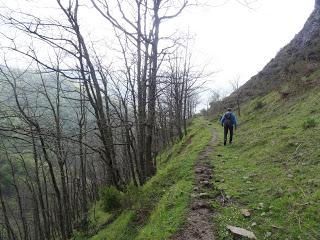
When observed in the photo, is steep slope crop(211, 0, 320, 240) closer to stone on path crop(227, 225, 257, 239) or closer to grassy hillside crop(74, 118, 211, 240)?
stone on path crop(227, 225, 257, 239)

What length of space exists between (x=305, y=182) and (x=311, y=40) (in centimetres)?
2387

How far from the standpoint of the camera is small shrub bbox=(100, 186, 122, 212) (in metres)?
11.0

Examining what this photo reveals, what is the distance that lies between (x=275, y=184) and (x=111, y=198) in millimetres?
6139

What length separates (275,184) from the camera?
23.2ft

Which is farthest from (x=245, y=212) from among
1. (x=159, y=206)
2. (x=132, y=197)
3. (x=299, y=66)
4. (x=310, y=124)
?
(x=299, y=66)

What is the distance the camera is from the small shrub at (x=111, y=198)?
1105 cm

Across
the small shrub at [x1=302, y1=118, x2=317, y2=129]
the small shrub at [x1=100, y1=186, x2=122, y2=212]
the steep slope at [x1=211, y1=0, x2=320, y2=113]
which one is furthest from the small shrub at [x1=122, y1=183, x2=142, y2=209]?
the steep slope at [x1=211, y1=0, x2=320, y2=113]

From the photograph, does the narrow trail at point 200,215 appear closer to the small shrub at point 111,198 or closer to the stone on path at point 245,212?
the stone on path at point 245,212

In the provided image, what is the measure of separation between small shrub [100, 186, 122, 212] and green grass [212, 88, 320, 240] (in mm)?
3646

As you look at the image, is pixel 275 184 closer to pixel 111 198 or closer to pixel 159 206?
pixel 159 206

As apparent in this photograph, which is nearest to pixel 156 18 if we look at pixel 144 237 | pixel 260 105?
pixel 144 237

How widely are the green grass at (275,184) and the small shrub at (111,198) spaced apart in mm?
3646

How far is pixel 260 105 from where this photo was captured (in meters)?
23.3

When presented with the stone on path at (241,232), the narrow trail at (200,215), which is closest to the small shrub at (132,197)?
the narrow trail at (200,215)
